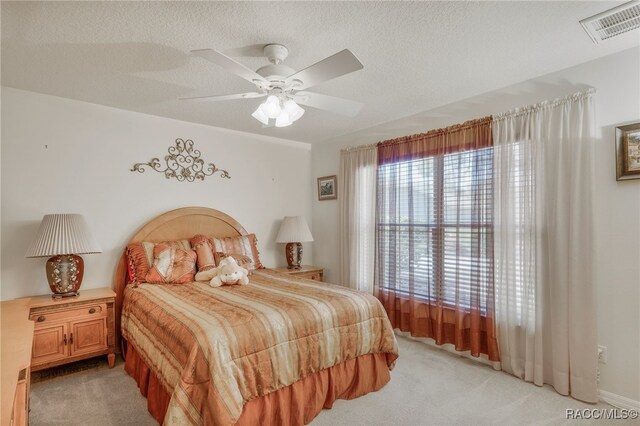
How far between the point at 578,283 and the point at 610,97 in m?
1.34

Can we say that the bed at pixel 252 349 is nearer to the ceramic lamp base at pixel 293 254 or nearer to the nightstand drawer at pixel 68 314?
the nightstand drawer at pixel 68 314

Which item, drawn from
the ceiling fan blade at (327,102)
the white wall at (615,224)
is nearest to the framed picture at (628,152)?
the white wall at (615,224)

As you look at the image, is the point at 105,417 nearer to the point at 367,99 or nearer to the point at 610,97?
the point at 367,99

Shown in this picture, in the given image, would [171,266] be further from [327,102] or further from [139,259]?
[327,102]

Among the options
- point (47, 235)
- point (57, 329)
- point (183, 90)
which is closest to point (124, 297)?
point (57, 329)

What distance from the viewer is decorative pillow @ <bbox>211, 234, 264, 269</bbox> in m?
3.58

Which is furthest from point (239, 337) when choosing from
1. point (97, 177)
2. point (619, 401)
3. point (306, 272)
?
point (619, 401)

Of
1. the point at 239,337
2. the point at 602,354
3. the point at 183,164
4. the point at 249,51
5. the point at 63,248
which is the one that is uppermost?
the point at 249,51

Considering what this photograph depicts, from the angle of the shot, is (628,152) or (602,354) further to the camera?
(602,354)

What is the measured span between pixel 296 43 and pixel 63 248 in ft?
7.96

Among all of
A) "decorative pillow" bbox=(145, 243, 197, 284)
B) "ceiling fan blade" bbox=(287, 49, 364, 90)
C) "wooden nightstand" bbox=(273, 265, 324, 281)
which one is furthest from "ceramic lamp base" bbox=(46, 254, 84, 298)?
"ceiling fan blade" bbox=(287, 49, 364, 90)

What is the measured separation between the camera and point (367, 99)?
3096 millimetres

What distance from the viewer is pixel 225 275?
291 cm

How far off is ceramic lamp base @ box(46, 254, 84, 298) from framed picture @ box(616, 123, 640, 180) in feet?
14.1
